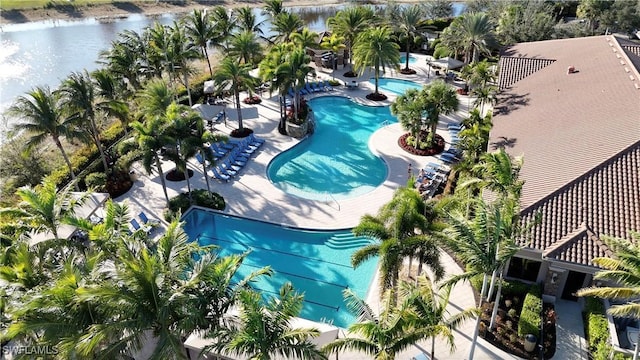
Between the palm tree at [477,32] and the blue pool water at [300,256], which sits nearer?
the blue pool water at [300,256]

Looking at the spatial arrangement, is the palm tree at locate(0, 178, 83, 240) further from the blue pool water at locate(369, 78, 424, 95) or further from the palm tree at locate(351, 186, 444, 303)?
the blue pool water at locate(369, 78, 424, 95)

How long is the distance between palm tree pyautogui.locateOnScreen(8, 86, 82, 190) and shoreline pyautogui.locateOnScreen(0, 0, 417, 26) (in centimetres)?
5626

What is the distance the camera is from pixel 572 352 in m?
16.2

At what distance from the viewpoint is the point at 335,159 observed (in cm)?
3039

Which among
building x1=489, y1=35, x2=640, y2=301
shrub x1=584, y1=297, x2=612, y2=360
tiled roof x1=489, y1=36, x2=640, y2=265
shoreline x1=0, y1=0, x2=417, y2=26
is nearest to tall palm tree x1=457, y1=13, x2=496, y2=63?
tiled roof x1=489, y1=36, x2=640, y2=265

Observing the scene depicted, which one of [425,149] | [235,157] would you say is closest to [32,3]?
[235,157]

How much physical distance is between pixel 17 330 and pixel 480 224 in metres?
13.0

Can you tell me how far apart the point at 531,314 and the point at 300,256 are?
1033cm

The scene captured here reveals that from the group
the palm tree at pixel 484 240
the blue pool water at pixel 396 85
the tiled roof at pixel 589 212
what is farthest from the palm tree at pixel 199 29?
the palm tree at pixel 484 240

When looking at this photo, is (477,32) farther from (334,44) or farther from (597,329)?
(597,329)

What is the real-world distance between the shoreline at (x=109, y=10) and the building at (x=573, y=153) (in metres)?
64.5

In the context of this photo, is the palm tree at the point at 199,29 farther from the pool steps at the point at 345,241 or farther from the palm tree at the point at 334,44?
the pool steps at the point at 345,241

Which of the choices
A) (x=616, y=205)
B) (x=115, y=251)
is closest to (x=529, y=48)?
(x=616, y=205)

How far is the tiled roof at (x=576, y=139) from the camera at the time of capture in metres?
17.3
